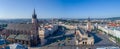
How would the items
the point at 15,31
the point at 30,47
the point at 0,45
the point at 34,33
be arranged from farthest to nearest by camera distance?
1. the point at 15,31
2. the point at 34,33
3. the point at 30,47
4. the point at 0,45

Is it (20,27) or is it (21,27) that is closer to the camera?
(21,27)

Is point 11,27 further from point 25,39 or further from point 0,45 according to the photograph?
point 0,45

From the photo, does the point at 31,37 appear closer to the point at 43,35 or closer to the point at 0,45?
the point at 43,35

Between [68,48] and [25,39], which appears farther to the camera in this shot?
[25,39]

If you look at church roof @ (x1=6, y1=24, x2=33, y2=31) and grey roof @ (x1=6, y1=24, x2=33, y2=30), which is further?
grey roof @ (x1=6, y1=24, x2=33, y2=30)

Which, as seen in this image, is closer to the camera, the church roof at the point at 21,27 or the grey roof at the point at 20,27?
the church roof at the point at 21,27

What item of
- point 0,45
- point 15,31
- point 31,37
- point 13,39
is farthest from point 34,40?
point 0,45

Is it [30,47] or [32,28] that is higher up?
[32,28]

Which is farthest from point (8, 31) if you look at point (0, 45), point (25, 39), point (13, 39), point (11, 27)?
point (0, 45)

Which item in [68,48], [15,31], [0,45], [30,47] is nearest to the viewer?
[0,45]
